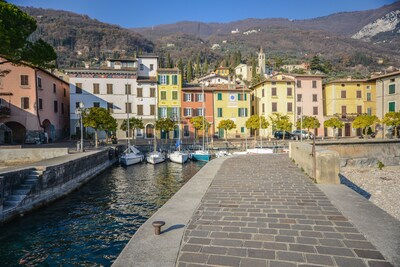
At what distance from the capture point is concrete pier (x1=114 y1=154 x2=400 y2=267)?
394 cm

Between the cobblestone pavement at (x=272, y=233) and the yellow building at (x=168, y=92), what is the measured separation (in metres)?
39.0

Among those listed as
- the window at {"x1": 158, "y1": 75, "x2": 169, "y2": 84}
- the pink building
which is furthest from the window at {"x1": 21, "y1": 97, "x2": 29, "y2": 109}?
the window at {"x1": 158, "y1": 75, "x2": 169, "y2": 84}

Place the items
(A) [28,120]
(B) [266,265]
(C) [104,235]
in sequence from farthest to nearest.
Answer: (A) [28,120]
(C) [104,235]
(B) [266,265]

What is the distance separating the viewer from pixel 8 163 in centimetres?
1825

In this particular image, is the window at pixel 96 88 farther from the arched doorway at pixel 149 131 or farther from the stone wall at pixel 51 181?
the stone wall at pixel 51 181

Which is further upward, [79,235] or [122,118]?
[122,118]

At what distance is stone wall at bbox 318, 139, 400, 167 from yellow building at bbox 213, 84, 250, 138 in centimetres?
2845

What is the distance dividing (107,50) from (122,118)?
4699 inches

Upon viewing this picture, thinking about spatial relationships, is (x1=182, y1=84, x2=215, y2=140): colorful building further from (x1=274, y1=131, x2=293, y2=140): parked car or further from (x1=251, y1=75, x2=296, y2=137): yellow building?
(x1=274, y1=131, x2=293, y2=140): parked car

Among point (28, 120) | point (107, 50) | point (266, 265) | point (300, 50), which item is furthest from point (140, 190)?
point (300, 50)

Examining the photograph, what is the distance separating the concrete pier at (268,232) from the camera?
394cm

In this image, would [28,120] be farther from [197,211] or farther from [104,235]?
[197,211]

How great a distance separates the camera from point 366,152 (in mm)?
19469

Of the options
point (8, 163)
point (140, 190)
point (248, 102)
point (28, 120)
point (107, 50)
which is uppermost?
point (107, 50)
